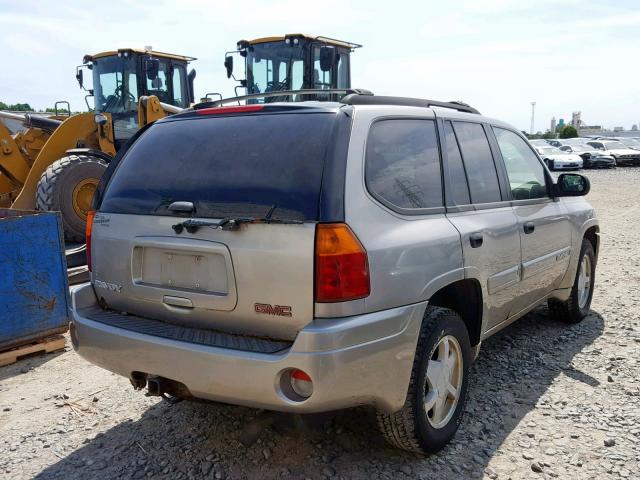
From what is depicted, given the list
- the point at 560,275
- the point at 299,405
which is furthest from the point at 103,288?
the point at 560,275

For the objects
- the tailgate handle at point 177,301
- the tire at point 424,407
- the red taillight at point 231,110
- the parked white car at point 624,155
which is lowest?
the parked white car at point 624,155

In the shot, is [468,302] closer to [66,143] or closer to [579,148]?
[66,143]

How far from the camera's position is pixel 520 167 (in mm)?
4281

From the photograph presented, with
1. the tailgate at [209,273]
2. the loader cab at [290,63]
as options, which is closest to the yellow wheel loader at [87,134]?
the loader cab at [290,63]

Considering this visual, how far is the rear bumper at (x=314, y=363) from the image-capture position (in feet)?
7.73

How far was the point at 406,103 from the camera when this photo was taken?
10.6ft

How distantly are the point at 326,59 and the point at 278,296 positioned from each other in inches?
316

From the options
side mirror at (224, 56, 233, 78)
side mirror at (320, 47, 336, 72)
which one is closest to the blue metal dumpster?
side mirror at (224, 56, 233, 78)

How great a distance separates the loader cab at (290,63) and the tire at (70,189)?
3354 mm

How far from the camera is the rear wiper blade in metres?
2.48

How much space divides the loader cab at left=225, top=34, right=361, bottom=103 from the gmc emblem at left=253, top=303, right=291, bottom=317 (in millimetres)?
7703

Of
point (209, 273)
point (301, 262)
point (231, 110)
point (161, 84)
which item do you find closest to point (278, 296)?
point (301, 262)

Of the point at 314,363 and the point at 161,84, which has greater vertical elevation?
the point at 161,84

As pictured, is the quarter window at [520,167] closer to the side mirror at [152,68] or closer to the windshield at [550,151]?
the side mirror at [152,68]
